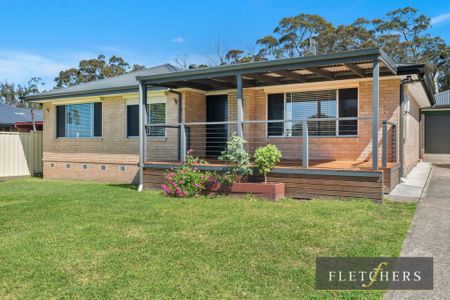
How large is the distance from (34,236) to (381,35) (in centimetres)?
3586

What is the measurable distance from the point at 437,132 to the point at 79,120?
17.6m

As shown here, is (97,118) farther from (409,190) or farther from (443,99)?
(443,99)

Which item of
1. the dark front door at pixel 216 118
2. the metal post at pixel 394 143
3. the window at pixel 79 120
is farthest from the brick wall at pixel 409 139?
the window at pixel 79 120

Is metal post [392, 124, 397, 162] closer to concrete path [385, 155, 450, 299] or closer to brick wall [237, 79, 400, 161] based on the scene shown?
brick wall [237, 79, 400, 161]

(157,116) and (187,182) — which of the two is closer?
(187,182)

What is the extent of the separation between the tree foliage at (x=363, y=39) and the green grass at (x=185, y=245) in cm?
2882

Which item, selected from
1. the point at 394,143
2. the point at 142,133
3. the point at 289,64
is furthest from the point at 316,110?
the point at 142,133

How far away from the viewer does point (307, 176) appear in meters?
8.18

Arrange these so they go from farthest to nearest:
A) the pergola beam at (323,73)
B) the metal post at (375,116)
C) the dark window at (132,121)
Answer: the dark window at (132,121) → the pergola beam at (323,73) → the metal post at (375,116)

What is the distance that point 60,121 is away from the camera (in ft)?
47.8

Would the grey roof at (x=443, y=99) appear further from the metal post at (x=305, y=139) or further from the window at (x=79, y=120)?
the window at (x=79, y=120)

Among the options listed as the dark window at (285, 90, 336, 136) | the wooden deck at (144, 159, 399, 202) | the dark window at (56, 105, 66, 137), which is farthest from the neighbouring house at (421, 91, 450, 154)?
the dark window at (56, 105, 66, 137)

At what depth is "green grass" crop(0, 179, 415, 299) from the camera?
3596 mm

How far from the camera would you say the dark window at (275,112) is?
38.7 feet
